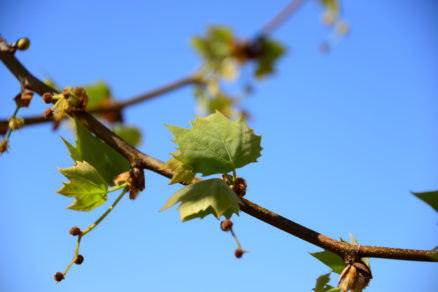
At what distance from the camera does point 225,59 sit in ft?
9.96

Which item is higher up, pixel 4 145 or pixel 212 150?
pixel 4 145

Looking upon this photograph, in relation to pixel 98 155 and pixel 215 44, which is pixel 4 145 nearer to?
pixel 98 155

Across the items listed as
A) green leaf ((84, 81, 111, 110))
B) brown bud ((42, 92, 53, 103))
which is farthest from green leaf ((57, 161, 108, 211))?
green leaf ((84, 81, 111, 110))

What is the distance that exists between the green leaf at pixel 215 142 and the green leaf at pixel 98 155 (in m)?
0.20

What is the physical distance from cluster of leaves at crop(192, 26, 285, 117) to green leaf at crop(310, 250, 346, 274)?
1876 millimetres

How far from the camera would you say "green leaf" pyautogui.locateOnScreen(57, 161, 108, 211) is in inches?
32.6

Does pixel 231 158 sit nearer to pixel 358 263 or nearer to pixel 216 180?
pixel 216 180

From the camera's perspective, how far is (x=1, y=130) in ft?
3.47

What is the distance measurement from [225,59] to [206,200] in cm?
243

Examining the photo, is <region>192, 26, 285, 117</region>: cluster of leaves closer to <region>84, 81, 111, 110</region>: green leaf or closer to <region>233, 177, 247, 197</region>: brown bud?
<region>84, 81, 111, 110</region>: green leaf

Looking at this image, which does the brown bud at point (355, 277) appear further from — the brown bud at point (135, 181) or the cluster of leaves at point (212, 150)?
the brown bud at point (135, 181)

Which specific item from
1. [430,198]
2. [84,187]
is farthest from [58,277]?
[430,198]

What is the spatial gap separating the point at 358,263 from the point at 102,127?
617 millimetres

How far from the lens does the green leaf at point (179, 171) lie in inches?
31.4
